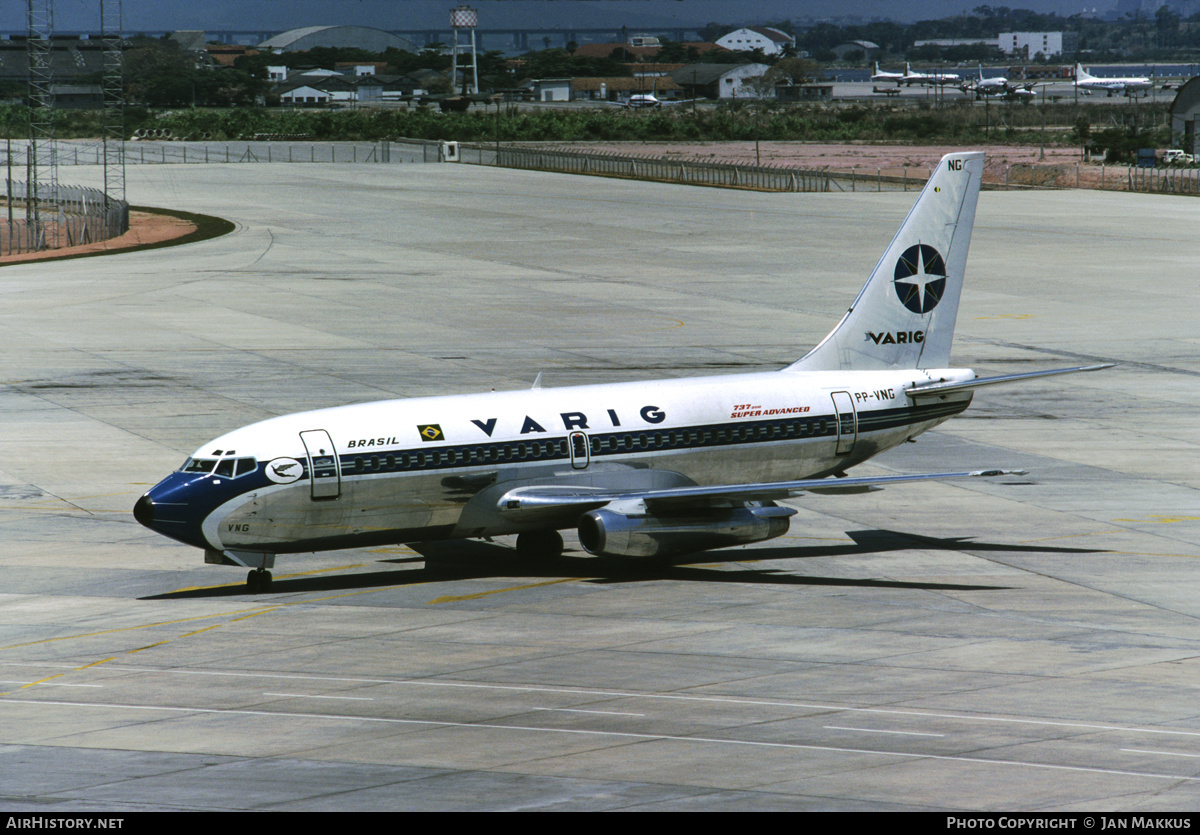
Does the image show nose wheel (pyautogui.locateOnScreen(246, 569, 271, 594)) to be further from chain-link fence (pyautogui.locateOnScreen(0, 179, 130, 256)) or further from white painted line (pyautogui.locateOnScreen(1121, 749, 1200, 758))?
chain-link fence (pyautogui.locateOnScreen(0, 179, 130, 256))

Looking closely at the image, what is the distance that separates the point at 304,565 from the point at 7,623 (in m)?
7.74

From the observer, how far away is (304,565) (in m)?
37.7

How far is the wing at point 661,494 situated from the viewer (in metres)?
34.7

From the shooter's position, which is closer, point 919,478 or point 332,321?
point 919,478

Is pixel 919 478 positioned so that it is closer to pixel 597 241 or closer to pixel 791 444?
pixel 791 444

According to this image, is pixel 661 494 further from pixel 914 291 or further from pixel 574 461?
pixel 914 291

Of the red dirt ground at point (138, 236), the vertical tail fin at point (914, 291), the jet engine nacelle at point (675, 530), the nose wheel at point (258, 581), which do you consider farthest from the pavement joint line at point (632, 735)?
the red dirt ground at point (138, 236)

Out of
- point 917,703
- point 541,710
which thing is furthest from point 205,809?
point 917,703

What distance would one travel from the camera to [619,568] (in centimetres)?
3706

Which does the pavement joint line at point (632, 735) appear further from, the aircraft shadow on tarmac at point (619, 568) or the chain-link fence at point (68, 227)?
the chain-link fence at point (68, 227)

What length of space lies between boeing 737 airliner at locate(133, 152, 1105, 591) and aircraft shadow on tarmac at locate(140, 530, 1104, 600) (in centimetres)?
87

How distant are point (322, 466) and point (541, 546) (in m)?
6.79

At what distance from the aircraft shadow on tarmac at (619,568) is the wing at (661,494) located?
200 cm

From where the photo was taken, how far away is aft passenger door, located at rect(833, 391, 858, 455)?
128ft
